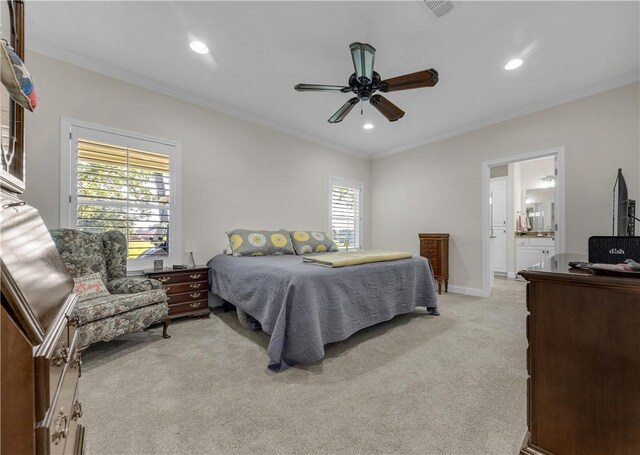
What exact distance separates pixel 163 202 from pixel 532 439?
378cm

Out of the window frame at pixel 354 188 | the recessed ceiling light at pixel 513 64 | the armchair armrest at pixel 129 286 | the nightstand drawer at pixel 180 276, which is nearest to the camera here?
the armchair armrest at pixel 129 286

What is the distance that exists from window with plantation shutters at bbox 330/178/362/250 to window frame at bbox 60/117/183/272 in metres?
2.80

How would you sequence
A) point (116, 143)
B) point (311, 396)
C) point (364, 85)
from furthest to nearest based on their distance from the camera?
point (116, 143), point (364, 85), point (311, 396)

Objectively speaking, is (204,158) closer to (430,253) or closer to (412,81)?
(412,81)

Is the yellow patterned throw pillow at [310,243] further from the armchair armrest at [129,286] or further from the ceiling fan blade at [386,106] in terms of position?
the ceiling fan blade at [386,106]

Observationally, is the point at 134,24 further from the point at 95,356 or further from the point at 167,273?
the point at 95,356

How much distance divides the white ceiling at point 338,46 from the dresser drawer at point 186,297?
2.50 meters

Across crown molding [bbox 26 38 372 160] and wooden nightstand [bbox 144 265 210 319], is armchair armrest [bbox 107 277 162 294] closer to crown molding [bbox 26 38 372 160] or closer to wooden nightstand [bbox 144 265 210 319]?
wooden nightstand [bbox 144 265 210 319]

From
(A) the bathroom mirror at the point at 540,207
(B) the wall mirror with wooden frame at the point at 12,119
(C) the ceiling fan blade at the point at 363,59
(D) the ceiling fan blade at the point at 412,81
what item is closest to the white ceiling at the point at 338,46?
(C) the ceiling fan blade at the point at 363,59

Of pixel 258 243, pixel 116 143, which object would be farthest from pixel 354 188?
pixel 116 143

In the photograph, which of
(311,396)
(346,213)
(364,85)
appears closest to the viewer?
(311,396)

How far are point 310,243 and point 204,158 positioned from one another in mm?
1929

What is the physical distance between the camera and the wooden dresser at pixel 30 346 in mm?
511

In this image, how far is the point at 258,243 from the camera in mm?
3631
